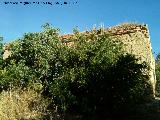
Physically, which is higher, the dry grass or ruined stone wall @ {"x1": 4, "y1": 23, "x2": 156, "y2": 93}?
ruined stone wall @ {"x1": 4, "y1": 23, "x2": 156, "y2": 93}

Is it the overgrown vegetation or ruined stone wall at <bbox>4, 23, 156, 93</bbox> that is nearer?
the overgrown vegetation

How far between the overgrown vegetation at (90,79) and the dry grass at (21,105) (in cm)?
27

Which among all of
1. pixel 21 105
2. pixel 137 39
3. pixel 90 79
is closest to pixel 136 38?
pixel 137 39

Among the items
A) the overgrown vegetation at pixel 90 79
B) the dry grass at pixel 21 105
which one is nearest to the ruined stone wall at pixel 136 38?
the overgrown vegetation at pixel 90 79

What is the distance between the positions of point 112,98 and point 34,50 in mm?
4913

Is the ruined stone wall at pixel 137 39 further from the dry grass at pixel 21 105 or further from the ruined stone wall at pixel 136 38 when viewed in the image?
the dry grass at pixel 21 105

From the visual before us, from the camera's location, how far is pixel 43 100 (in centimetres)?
1326

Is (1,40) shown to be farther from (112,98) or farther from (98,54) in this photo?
(112,98)

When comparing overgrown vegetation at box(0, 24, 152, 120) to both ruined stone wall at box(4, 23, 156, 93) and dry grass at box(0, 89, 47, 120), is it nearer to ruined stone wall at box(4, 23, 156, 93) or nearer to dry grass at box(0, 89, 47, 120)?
dry grass at box(0, 89, 47, 120)

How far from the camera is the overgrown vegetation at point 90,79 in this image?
12250 millimetres

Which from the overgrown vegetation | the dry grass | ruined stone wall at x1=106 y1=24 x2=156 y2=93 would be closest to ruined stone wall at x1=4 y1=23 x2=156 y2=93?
ruined stone wall at x1=106 y1=24 x2=156 y2=93

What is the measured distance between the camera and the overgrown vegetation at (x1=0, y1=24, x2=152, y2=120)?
12.2m

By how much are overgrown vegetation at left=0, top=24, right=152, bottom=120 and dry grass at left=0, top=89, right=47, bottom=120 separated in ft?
0.90

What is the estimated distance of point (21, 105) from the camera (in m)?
13.1
